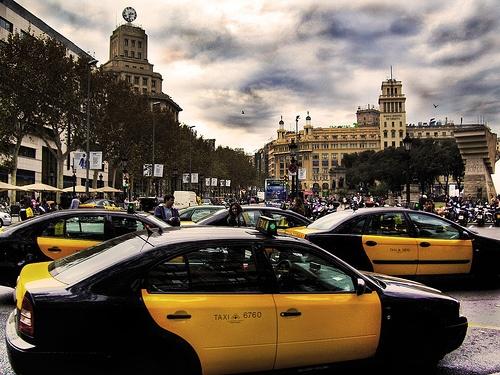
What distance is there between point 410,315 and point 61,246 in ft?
16.9

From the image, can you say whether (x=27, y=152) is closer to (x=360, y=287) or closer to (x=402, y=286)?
(x=402, y=286)

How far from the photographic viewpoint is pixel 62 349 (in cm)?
335

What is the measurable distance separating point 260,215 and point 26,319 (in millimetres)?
7191

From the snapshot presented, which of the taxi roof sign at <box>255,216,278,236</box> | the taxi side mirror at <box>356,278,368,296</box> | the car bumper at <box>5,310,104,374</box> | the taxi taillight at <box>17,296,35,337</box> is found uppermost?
the taxi roof sign at <box>255,216,278,236</box>

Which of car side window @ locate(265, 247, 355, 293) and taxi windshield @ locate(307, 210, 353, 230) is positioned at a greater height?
taxi windshield @ locate(307, 210, 353, 230)

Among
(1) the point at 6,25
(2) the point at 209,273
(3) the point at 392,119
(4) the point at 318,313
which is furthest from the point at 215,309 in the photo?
(3) the point at 392,119

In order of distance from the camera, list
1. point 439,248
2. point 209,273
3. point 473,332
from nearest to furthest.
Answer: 1. point 209,273
2. point 473,332
3. point 439,248

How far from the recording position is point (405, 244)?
325 inches

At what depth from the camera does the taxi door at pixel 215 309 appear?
3590mm

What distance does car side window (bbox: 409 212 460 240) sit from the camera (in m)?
8.46

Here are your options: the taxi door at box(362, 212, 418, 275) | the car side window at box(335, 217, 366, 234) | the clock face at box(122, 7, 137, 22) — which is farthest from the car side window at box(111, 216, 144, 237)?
the clock face at box(122, 7, 137, 22)

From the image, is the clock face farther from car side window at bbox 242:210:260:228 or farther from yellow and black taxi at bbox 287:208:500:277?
yellow and black taxi at bbox 287:208:500:277

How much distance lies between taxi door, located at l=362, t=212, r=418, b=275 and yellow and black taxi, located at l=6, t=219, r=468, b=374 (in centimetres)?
368

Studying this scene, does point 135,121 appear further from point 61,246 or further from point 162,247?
point 162,247
